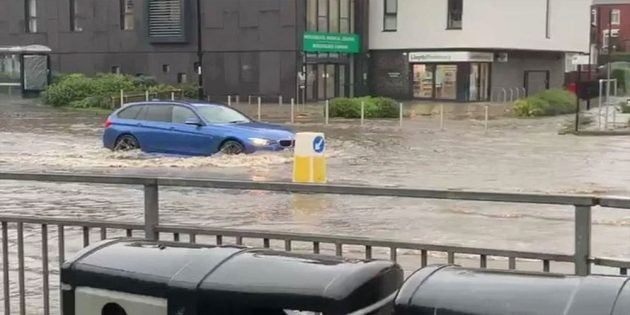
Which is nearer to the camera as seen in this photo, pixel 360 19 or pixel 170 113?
pixel 170 113

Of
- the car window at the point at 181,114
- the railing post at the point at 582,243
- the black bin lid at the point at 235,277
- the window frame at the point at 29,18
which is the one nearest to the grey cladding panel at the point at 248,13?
the window frame at the point at 29,18

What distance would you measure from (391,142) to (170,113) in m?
8.39

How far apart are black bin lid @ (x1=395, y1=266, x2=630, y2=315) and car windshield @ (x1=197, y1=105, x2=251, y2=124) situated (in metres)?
20.4

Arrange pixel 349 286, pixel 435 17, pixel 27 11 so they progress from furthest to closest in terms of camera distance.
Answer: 1. pixel 27 11
2. pixel 435 17
3. pixel 349 286

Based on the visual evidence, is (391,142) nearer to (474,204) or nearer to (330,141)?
(330,141)

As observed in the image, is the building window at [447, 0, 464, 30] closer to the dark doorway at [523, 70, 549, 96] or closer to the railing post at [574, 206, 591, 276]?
the dark doorway at [523, 70, 549, 96]

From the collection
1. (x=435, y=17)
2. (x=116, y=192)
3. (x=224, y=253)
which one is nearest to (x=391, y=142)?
(x=116, y=192)

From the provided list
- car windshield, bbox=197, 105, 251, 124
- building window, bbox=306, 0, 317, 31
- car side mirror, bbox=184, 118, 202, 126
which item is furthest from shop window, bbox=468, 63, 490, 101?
car side mirror, bbox=184, 118, 202, 126

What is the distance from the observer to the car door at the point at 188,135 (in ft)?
76.5

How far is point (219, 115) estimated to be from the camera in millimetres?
24109

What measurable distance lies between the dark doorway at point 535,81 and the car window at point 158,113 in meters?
44.6

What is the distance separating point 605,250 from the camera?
11555mm

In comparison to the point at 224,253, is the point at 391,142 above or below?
below

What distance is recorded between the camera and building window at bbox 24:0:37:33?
65188mm
